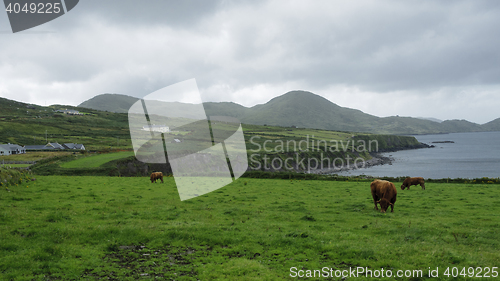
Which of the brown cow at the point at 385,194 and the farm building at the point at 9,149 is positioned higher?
the farm building at the point at 9,149

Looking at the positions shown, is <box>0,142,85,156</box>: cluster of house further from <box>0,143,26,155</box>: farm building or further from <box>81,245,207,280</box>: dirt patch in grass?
<box>81,245,207,280</box>: dirt patch in grass

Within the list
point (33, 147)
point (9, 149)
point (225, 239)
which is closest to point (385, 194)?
point (225, 239)

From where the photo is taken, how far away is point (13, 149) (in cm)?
10725

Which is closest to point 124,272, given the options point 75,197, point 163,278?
point 163,278

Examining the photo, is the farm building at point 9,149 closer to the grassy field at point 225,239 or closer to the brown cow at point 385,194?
the grassy field at point 225,239

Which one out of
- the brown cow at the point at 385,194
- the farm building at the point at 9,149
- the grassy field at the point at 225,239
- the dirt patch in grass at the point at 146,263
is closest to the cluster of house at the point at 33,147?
the farm building at the point at 9,149

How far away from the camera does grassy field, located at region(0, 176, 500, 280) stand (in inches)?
399

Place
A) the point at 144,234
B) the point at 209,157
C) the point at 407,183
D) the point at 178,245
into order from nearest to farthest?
1. the point at 178,245
2. the point at 144,234
3. the point at 407,183
4. the point at 209,157

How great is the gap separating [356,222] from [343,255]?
6118 mm

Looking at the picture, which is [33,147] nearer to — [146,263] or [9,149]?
[9,149]

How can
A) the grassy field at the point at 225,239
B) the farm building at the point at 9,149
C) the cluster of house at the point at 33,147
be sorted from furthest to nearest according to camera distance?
the cluster of house at the point at 33,147 < the farm building at the point at 9,149 < the grassy field at the point at 225,239

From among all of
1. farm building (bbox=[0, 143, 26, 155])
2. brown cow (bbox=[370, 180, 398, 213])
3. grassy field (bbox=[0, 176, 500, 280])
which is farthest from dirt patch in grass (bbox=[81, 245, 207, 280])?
farm building (bbox=[0, 143, 26, 155])

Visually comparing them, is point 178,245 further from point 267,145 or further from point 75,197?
point 267,145

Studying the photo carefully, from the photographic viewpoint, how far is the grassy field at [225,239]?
33.2ft
